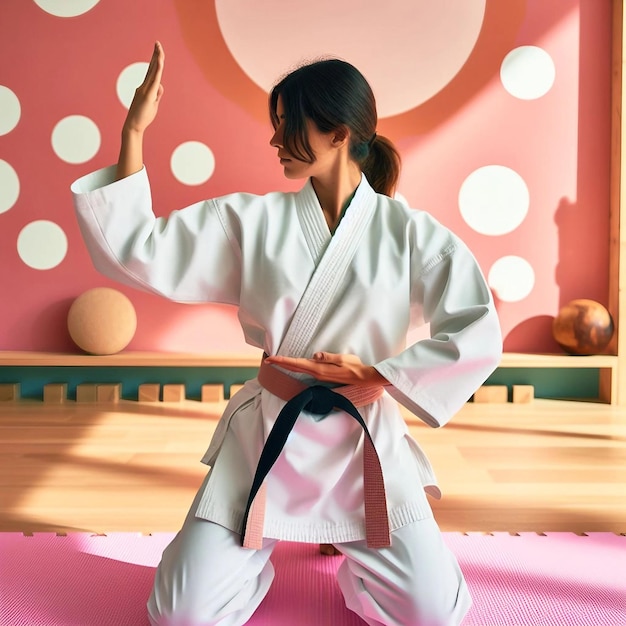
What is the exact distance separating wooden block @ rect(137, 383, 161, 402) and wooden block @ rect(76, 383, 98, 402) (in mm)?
232

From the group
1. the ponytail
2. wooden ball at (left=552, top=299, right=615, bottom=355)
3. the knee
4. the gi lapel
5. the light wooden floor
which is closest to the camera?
the knee

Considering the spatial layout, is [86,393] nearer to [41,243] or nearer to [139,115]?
[41,243]

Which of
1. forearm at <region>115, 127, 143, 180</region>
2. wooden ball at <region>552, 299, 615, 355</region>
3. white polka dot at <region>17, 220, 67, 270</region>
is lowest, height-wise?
wooden ball at <region>552, 299, 615, 355</region>

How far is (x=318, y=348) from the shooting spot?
160 centimetres

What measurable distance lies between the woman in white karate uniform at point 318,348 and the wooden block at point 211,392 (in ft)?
7.31

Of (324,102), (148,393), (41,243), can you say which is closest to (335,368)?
(324,102)

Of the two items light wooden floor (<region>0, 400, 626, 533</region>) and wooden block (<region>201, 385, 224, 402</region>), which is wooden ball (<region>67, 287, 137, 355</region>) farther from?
wooden block (<region>201, 385, 224, 402</region>)

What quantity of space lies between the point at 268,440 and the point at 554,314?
112 inches

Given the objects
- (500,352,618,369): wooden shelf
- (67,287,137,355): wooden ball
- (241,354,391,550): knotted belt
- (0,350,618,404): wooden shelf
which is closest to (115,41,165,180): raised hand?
(241,354,391,550): knotted belt

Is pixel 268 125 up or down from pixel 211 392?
up

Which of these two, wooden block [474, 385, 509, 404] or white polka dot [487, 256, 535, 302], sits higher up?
white polka dot [487, 256, 535, 302]

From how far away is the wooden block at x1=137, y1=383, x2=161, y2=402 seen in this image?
391 cm

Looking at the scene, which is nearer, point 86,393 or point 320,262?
point 320,262

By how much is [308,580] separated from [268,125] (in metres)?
2.72
